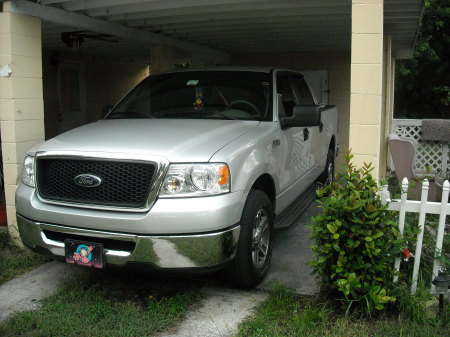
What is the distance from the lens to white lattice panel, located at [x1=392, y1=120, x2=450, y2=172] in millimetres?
9172

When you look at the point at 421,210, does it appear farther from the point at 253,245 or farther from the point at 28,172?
the point at 28,172

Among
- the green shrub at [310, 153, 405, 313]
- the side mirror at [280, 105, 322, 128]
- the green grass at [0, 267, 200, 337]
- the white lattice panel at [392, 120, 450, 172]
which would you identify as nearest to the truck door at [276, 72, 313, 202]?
the side mirror at [280, 105, 322, 128]

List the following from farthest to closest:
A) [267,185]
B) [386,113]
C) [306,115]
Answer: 1. [386,113]
2. [306,115]
3. [267,185]

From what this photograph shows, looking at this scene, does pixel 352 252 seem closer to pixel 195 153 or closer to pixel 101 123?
pixel 195 153

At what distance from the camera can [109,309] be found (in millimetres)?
3648

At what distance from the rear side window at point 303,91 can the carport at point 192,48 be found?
1.93ft

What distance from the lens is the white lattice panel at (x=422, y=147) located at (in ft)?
30.1

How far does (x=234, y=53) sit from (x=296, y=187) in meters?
6.13

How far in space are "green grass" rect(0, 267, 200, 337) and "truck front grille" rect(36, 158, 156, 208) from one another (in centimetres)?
83

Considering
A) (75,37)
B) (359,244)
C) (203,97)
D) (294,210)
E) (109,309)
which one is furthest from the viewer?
(75,37)

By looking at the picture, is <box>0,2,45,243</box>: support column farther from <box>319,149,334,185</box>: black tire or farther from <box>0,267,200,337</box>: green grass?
<box>319,149,334,185</box>: black tire

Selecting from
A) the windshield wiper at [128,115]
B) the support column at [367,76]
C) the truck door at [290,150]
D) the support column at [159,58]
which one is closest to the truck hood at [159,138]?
the windshield wiper at [128,115]

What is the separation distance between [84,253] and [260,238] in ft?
4.66

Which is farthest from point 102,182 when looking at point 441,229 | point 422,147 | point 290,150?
point 422,147
